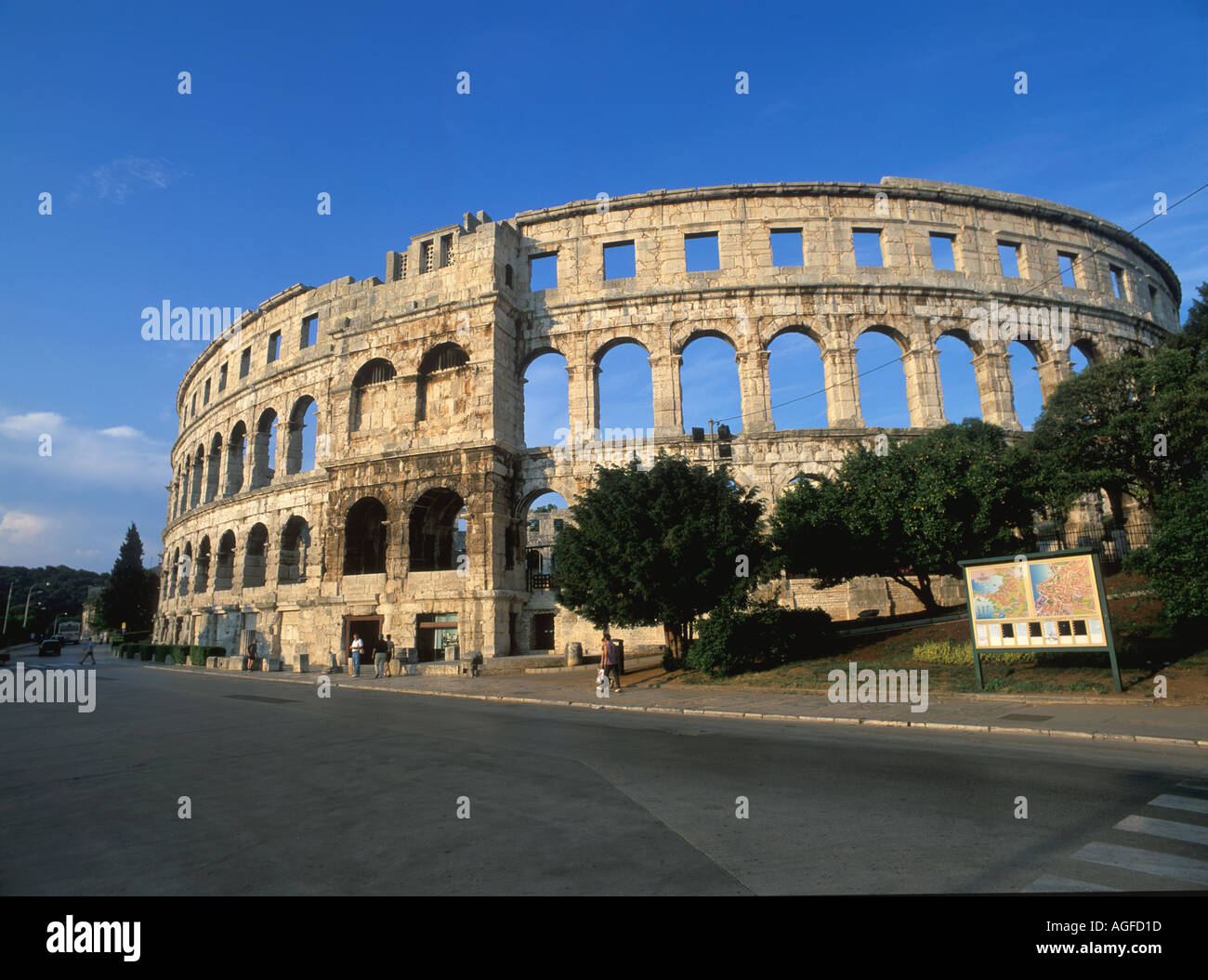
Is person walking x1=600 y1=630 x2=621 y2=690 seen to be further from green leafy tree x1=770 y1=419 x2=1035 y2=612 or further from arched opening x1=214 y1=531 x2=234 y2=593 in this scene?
arched opening x1=214 y1=531 x2=234 y2=593

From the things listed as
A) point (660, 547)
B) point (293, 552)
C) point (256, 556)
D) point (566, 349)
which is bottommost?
point (660, 547)

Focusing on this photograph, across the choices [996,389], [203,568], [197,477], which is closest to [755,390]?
[996,389]

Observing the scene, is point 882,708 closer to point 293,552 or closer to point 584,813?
point 584,813

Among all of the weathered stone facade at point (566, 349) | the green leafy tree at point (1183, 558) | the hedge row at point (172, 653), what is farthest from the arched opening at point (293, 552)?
the green leafy tree at point (1183, 558)

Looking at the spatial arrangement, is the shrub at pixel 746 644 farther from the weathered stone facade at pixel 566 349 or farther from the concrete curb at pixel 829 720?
the weathered stone facade at pixel 566 349

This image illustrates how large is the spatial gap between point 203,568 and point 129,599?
128ft

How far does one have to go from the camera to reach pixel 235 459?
121 ft

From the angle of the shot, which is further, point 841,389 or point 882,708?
point 841,389

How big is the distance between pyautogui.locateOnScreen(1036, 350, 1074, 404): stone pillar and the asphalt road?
2488 cm

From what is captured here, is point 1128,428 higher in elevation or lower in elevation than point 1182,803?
higher

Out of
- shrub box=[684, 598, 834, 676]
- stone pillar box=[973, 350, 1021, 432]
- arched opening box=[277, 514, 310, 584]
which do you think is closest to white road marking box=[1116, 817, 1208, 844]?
shrub box=[684, 598, 834, 676]

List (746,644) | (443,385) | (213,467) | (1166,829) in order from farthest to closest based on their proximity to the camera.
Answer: (213,467)
(443,385)
(746,644)
(1166,829)

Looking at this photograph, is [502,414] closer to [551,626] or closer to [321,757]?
[551,626]

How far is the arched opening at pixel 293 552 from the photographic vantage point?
3016cm
